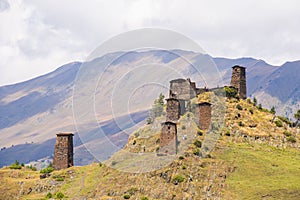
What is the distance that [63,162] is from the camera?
11762cm

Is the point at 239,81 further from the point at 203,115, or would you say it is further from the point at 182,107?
the point at 203,115

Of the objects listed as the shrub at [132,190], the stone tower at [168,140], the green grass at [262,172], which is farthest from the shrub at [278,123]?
the shrub at [132,190]

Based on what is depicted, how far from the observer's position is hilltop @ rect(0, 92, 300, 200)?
84875mm

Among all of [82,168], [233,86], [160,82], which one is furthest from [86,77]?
[233,86]

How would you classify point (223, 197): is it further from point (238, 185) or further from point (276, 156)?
point (276, 156)

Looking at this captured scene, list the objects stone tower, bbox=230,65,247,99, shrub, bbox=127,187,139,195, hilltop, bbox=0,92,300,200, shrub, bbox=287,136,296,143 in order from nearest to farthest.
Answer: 1. hilltop, bbox=0,92,300,200
2. shrub, bbox=127,187,139,195
3. shrub, bbox=287,136,296,143
4. stone tower, bbox=230,65,247,99

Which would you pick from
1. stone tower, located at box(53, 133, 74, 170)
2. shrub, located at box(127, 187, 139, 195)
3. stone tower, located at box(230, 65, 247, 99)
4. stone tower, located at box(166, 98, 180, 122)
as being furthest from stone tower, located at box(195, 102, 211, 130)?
stone tower, located at box(53, 133, 74, 170)

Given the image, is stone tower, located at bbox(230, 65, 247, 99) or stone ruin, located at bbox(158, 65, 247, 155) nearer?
stone ruin, located at bbox(158, 65, 247, 155)

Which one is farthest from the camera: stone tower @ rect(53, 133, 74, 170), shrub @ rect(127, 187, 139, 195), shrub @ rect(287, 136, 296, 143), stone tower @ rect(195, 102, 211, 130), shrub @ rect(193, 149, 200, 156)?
stone tower @ rect(53, 133, 74, 170)

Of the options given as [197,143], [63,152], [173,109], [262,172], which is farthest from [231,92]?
[63,152]

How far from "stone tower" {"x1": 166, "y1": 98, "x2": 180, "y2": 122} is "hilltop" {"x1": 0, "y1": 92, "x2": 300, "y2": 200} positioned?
7.10 feet

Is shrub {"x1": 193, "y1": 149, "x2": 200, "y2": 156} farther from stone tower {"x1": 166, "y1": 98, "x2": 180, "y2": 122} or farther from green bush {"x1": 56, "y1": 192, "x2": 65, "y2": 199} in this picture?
green bush {"x1": 56, "y1": 192, "x2": 65, "y2": 199}

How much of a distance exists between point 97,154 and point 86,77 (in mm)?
15098

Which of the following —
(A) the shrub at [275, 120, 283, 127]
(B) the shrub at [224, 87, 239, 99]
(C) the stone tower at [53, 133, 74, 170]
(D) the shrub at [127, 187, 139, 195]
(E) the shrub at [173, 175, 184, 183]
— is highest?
(B) the shrub at [224, 87, 239, 99]
